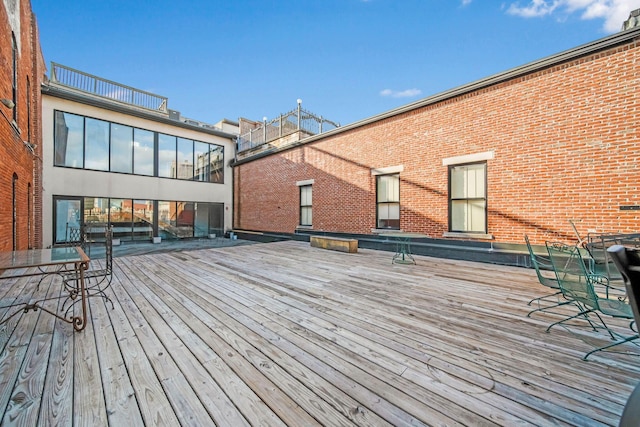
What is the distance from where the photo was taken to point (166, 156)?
43.3 ft

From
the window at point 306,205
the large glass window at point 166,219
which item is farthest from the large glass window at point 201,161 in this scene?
the window at point 306,205

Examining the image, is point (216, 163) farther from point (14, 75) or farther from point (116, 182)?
point (14, 75)

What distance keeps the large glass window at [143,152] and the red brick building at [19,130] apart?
3.26 m

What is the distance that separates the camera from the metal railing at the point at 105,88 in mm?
12453

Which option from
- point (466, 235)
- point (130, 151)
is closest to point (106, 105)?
point (130, 151)

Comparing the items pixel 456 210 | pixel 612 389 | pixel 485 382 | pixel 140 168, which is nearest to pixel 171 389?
pixel 485 382

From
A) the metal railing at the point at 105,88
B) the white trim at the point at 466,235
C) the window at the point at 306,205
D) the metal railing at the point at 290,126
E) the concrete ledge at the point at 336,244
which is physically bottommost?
the concrete ledge at the point at 336,244

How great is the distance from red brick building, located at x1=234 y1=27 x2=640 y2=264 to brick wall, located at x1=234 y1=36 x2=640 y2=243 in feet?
0.07

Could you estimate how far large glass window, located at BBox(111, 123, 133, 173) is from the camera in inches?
457

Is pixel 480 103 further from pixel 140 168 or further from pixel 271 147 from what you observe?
pixel 140 168

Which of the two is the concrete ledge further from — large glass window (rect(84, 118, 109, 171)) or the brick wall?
large glass window (rect(84, 118, 109, 171))

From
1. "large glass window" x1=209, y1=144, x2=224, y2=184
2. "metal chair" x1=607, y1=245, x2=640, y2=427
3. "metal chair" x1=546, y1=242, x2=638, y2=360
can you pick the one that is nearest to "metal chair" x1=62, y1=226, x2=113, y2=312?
"metal chair" x1=607, y1=245, x2=640, y2=427

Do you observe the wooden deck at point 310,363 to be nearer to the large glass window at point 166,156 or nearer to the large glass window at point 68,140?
the large glass window at point 68,140

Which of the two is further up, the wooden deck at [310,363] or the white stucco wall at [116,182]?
the white stucco wall at [116,182]
